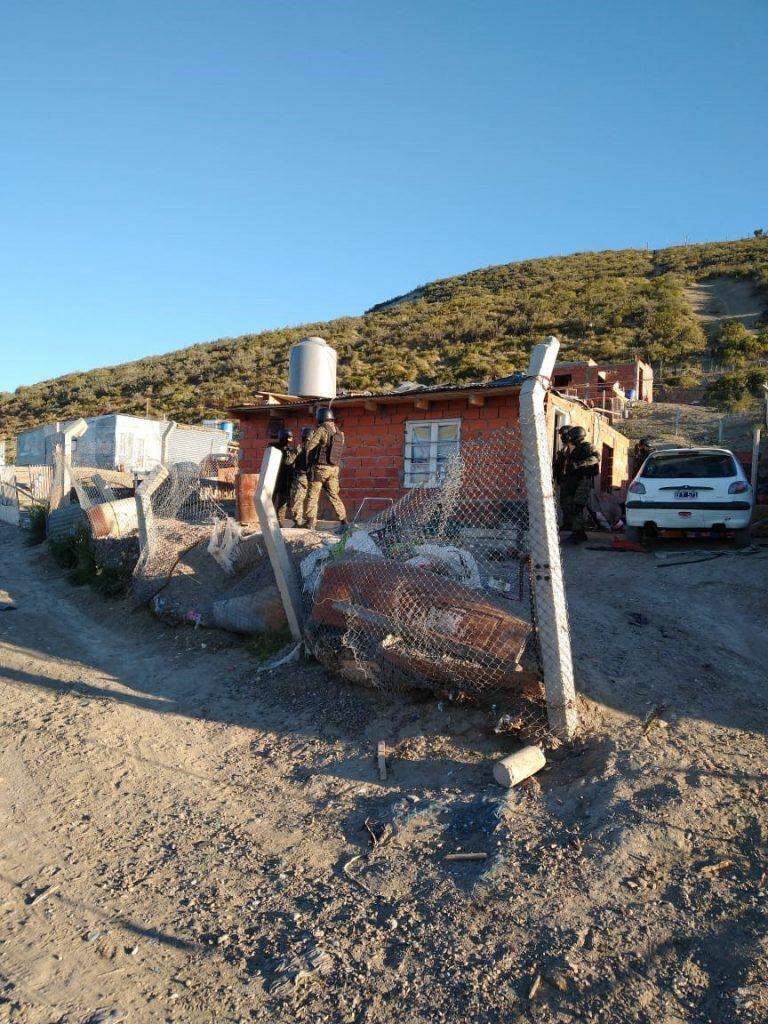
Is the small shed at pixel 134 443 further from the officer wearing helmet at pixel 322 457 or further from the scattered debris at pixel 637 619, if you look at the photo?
the scattered debris at pixel 637 619

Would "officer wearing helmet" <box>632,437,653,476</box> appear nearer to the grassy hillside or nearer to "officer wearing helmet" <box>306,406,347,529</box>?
"officer wearing helmet" <box>306,406,347,529</box>

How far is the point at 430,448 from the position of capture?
12.1 m

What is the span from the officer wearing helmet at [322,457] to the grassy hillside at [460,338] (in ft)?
63.5

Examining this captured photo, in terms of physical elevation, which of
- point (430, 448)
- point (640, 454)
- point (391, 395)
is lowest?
point (640, 454)

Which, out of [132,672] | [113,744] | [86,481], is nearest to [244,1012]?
[113,744]

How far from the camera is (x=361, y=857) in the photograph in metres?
3.47

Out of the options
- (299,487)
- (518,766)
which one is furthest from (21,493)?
(518,766)

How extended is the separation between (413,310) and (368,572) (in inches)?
1615

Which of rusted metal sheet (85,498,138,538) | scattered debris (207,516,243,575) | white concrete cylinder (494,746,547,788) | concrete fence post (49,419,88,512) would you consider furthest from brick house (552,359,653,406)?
white concrete cylinder (494,746,547,788)

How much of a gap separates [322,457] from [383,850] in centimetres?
575

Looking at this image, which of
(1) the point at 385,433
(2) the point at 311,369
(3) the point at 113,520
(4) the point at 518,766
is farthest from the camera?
(1) the point at 385,433

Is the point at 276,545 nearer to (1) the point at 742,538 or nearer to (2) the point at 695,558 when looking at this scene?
(2) the point at 695,558

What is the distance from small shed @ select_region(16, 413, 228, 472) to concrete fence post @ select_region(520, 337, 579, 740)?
15363 millimetres

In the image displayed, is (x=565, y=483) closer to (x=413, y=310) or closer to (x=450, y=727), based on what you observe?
(x=450, y=727)
